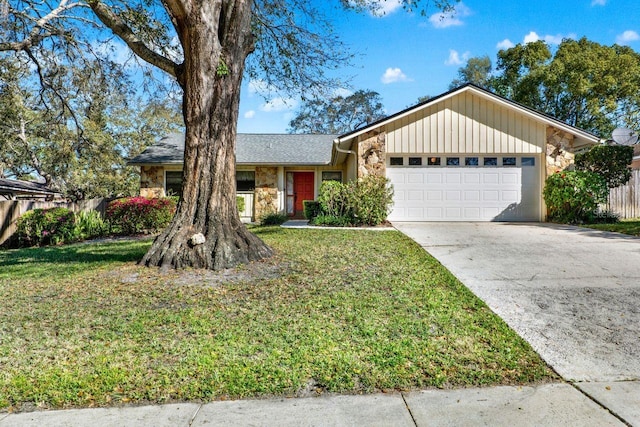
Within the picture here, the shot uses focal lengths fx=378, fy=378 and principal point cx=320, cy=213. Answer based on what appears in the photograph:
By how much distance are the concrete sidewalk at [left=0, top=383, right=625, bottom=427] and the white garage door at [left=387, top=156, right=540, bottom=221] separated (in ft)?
32.3

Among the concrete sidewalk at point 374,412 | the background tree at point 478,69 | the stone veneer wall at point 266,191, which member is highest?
the background tree at point 478,69

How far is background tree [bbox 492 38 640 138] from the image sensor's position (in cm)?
2045

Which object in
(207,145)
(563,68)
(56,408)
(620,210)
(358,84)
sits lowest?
(56,408)

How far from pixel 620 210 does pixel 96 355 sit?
15582 mm

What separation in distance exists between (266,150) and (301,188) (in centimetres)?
243

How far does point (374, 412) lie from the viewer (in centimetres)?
215

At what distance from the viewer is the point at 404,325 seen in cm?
333

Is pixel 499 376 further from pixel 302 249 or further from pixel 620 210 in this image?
pixel 620 210

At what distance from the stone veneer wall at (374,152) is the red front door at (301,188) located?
5.56 meters

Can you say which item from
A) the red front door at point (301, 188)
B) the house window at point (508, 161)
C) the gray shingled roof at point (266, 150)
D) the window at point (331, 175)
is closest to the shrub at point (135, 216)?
the gray shingled roof at point (266, 150)

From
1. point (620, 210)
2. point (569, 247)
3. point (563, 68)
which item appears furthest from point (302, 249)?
point (563, 68)

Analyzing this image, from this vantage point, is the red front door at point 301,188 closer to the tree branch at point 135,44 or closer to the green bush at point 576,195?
the green bush at point 576,195

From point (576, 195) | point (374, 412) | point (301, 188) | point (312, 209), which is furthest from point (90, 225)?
point (576, 195)

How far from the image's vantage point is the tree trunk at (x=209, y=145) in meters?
5.45
